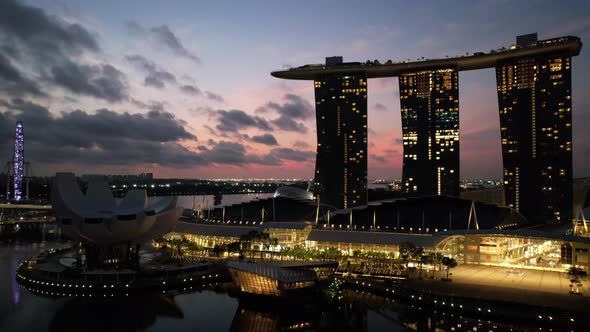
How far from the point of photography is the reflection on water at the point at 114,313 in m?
44.9

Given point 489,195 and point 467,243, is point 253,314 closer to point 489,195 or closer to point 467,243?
point 467,243

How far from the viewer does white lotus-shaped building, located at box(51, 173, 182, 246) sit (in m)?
59.9

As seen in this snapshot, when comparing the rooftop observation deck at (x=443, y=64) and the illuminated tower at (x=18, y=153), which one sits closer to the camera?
the rooftop observation deck at (x=443, y=64)

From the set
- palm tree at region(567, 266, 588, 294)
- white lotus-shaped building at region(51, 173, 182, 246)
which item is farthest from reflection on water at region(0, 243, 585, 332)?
palm tree at region(567, 266, 588, 294)

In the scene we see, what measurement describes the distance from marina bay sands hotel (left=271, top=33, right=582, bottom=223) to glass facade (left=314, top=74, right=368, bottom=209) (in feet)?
1.05

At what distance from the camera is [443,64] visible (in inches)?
5704

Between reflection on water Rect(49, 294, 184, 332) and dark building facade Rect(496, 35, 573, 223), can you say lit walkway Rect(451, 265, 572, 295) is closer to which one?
reflection on water Rect(49, 294, 184, 332)

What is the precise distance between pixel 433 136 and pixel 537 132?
95.3ft

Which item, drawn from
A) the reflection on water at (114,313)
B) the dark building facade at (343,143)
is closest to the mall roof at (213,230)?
the reflection on water at (114,313)

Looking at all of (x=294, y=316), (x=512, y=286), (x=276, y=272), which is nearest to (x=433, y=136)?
(x=512, y=286)

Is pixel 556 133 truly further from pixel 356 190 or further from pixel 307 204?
pixel 307 204

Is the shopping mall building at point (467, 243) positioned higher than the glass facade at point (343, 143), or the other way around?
the glass facade at point (343, 143)

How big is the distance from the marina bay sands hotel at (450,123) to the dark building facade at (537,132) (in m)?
0.24

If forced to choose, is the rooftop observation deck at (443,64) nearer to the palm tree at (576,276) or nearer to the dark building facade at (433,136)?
the dark building facade at (433,136)
